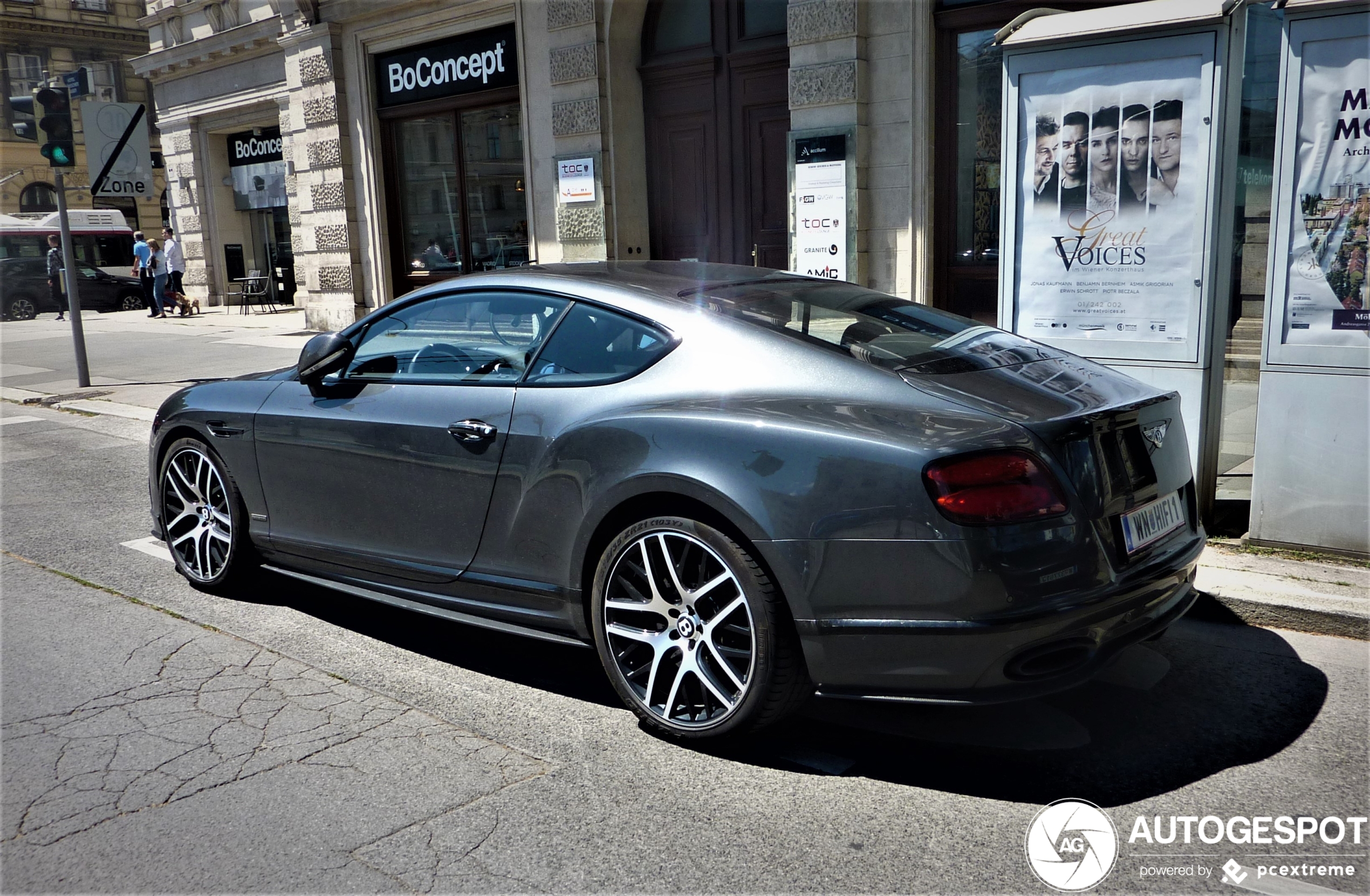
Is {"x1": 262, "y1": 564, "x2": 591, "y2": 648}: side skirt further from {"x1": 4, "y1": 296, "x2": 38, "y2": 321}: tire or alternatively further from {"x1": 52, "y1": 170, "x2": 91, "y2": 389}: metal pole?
{"x1": 4, "y1": 296, "x2": 38, "y2": 321}: tire

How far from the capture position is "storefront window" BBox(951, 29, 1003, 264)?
970 centimetres

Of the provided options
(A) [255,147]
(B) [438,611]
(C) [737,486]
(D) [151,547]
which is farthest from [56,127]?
(C) [737,486]

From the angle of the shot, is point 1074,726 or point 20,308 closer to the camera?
point 1074,726

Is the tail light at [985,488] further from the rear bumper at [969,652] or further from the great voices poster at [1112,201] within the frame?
the great voices poster at [1112,201]

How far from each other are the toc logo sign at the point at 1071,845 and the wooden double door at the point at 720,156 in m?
8.57

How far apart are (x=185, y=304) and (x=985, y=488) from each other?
2462cm

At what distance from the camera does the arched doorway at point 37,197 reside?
44.3 m

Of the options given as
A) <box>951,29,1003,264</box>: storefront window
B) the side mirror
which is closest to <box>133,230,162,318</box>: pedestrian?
<box>951,29,1003,264</box>: storefront window

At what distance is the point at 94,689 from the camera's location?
3984 millimetres

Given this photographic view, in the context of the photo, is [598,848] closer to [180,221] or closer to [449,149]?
[449,149]

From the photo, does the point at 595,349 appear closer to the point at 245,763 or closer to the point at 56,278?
the point at 245,763

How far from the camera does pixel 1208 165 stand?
17.0 ft

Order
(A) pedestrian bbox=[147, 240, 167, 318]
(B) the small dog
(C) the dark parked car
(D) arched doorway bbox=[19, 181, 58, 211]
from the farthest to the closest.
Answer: (D) arched doorway bbox=[19, 181, 58, 211], (C) the dark parked car, (A) pedestrian bbox=[147, 240, 167, 318], (B) the small dog

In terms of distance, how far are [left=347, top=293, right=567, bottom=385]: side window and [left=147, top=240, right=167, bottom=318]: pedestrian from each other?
22819 millimetres
